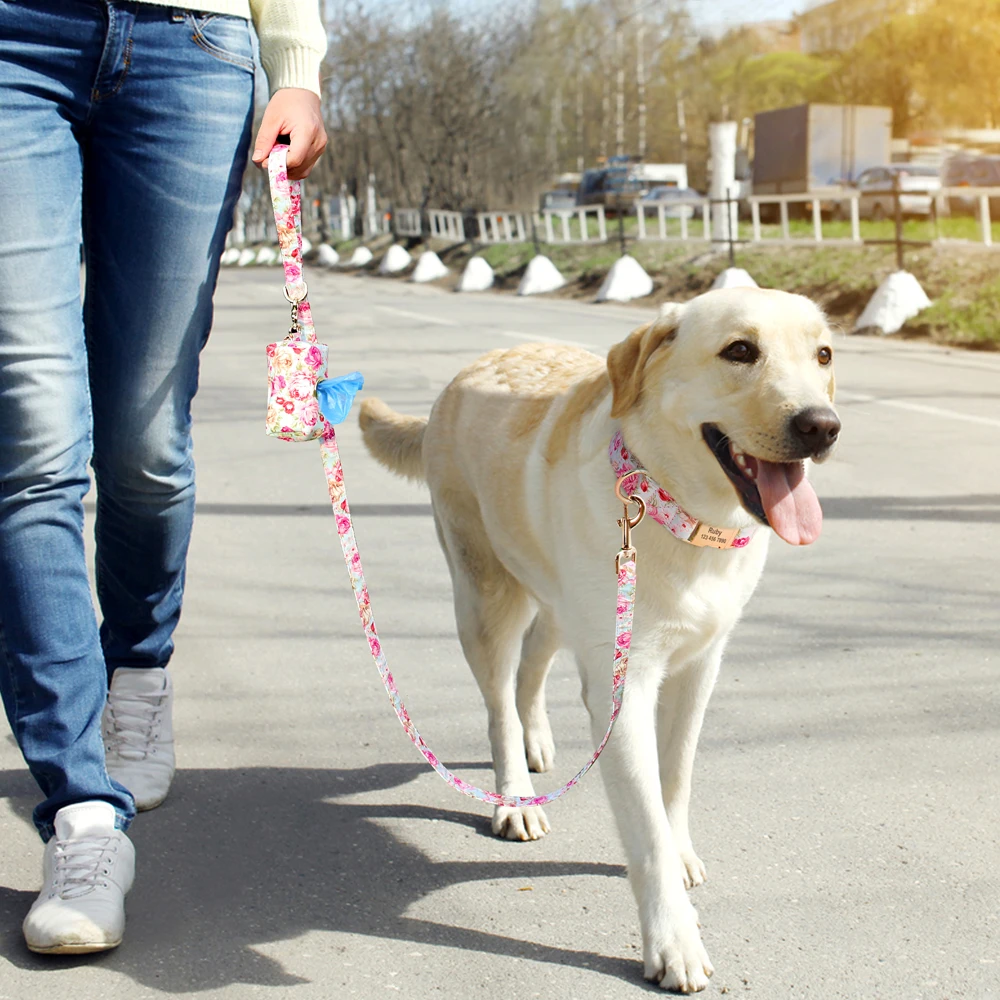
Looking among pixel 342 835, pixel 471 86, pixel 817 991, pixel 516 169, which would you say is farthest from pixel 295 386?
pixel 516 169

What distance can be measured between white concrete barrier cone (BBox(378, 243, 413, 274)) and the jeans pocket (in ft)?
104

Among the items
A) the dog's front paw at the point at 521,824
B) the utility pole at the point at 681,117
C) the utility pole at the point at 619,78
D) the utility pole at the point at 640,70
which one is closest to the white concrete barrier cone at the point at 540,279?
the dog's front paw at the point at 521,824

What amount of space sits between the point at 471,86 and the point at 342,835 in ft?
150

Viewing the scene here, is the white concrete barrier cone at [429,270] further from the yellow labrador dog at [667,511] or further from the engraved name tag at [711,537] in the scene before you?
the engraved name tag at [711,537]

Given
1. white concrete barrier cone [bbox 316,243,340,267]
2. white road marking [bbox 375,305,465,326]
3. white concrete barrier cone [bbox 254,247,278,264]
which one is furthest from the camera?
white concrete barrier cone [bbox 254,247,278,264]

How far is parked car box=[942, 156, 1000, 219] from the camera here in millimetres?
25188

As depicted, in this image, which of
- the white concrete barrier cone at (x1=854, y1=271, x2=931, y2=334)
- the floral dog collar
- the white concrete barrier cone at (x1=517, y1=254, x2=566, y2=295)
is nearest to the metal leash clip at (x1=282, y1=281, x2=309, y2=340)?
the floral dog collar

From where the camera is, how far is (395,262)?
1347 inches

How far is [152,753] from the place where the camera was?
3.10m

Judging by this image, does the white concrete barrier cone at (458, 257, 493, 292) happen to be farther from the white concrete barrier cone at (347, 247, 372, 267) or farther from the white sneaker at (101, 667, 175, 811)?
the white sneaker at (101, 667, 175, 811)

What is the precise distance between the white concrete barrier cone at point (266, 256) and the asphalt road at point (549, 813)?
50584 millimetres

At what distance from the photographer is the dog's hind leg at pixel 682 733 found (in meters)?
2.70

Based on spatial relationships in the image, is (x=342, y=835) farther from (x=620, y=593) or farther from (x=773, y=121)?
(x=773, y=121)

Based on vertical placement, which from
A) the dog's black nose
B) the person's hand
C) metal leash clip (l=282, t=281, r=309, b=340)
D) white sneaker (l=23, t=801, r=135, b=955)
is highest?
the person's hand
